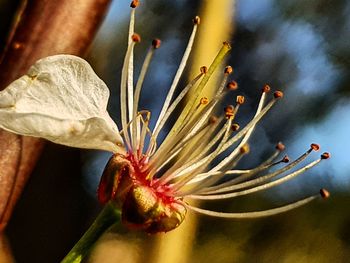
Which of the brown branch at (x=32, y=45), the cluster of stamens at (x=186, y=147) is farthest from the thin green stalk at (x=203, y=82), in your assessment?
the brown branch at (x=32, y=45)

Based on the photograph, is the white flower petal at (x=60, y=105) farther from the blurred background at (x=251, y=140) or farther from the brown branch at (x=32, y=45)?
the blurred background at (x=251, y=140)

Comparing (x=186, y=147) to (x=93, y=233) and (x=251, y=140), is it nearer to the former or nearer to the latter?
(x=93, y=233)

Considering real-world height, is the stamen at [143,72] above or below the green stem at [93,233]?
above

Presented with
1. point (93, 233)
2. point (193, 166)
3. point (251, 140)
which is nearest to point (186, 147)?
point (193, 166)

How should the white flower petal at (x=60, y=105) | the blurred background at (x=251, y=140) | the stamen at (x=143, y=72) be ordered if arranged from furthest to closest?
1. the blurred background at (x=251, y=140)
2. the stamen at (x=143, y=72)
3. the white flower petal at (x=60, y=105)

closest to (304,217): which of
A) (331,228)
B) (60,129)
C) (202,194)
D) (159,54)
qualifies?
(331,228)

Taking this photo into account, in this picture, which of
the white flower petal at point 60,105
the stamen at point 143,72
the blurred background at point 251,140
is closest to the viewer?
the white flower petal at point 60,105

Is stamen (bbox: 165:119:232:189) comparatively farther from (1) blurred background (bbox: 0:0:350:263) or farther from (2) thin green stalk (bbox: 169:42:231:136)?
(1) blurred background (bbox: 0:0:350:263)

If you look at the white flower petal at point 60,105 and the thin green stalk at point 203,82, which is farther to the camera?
the thin green stalk at point 203,82
